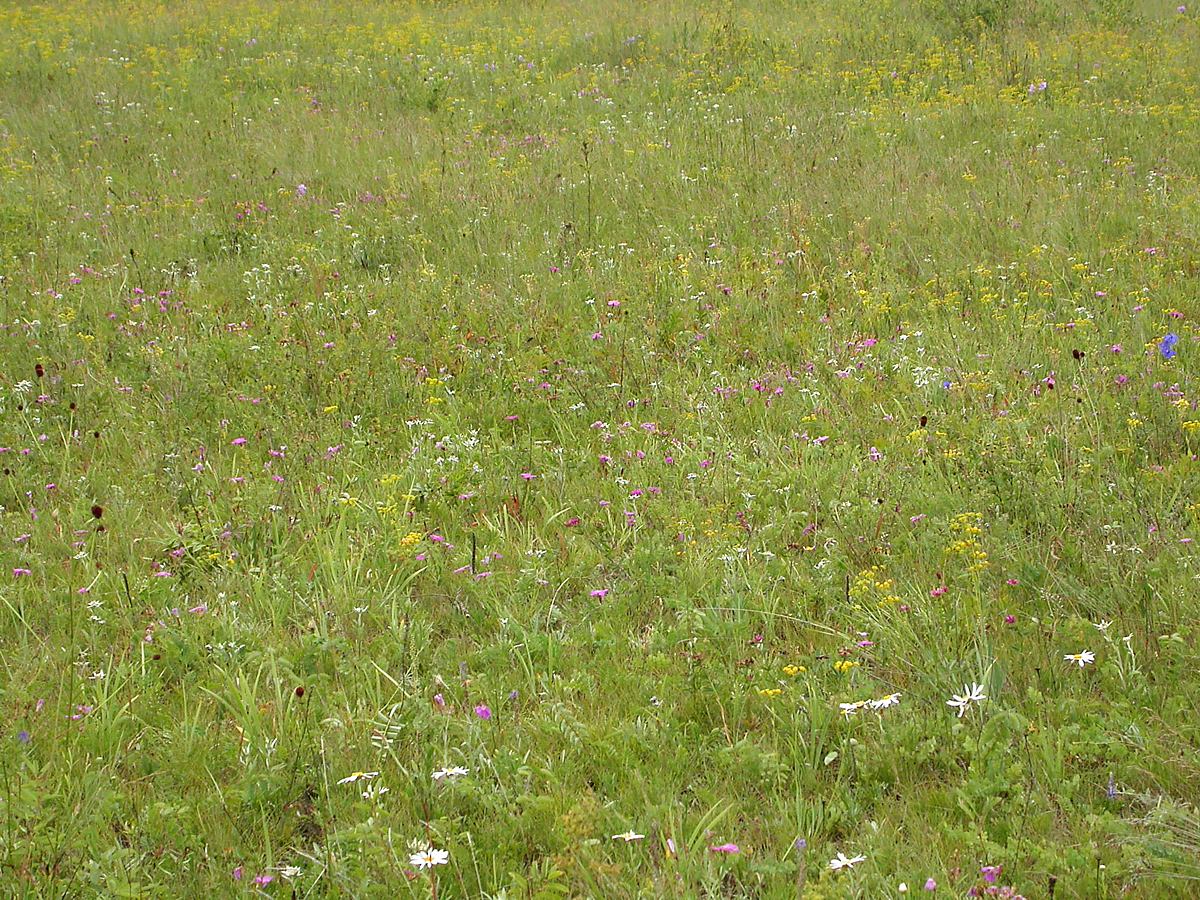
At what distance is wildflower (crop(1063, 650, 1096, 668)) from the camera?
2811 mm

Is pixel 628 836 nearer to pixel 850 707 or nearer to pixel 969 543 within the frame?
pixel 850 707

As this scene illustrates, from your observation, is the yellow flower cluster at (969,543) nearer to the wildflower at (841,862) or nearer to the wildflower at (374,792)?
the wildflower at (841,862)

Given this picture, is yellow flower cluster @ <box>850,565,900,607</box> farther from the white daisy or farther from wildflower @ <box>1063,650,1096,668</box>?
the white daisy

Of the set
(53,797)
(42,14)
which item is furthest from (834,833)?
(42,14)

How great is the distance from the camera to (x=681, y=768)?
2.83 meters

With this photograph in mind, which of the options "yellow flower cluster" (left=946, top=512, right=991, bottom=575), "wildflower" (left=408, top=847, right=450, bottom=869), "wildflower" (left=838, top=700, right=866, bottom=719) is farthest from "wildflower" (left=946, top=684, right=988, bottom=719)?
"wildflower" (left=408, top=847, right=450, bottom=869)

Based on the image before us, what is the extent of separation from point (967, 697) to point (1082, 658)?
0.44m

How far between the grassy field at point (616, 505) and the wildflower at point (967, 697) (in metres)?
0.02

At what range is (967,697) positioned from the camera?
2621 mm

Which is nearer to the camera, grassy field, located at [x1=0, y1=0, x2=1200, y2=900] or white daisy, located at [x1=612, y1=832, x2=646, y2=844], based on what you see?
white daisy, located at [x1=612, y1=832, x2=646, y2=844]

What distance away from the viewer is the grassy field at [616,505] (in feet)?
8.57

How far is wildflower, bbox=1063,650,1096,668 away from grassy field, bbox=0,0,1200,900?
0.05 m

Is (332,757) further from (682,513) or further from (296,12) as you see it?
(296,12)

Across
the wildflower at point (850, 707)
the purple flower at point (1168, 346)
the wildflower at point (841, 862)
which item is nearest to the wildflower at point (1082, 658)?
the wildflower at point (850, 707)
